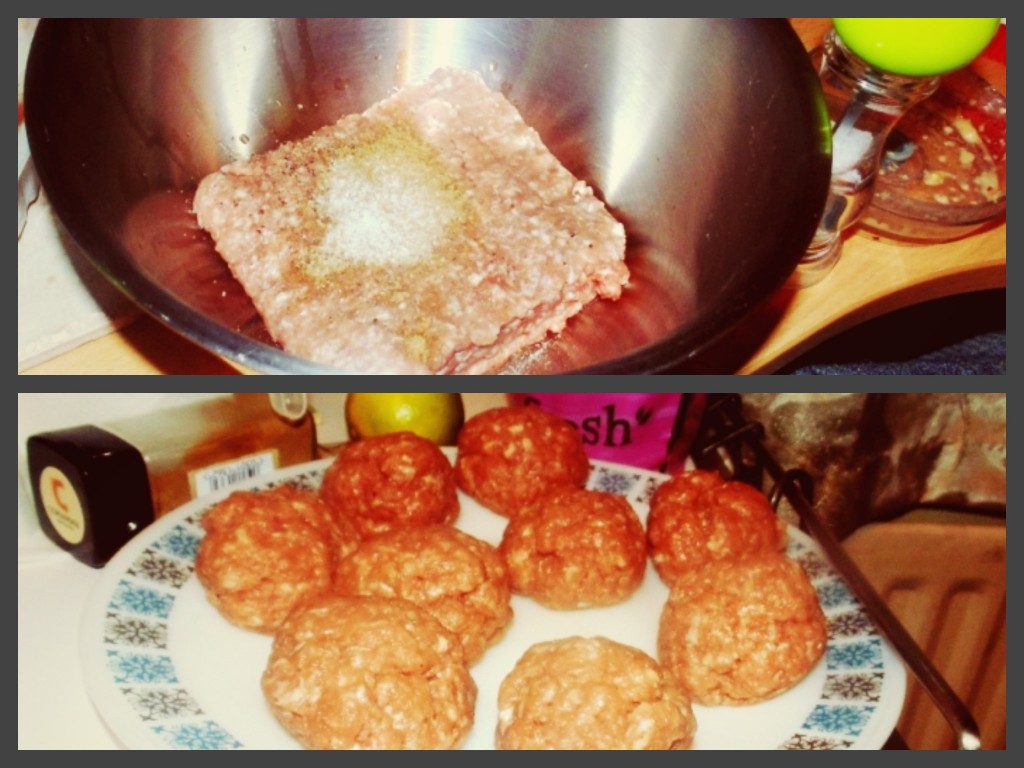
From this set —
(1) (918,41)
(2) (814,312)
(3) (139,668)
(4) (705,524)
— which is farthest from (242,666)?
(1) (918,41)

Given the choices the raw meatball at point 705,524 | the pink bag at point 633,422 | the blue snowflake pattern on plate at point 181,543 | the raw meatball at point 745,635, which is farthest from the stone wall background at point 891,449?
the blue snowflake pattern on plate at point 181,543

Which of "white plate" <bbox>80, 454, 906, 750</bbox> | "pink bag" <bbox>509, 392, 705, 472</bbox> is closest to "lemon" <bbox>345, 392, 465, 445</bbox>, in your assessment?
"pink bag" <bbox>509, 392, 705, 472</bbox>

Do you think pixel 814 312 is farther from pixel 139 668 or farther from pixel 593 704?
pixel 139 668

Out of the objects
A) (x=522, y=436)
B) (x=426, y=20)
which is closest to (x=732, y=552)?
(x=522, y=436)

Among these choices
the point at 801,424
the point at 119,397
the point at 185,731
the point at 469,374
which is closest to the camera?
the point at 185,731

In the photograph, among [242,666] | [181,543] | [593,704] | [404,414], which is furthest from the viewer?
[404,414]

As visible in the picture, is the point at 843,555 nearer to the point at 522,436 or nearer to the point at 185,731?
the point at 522,436
